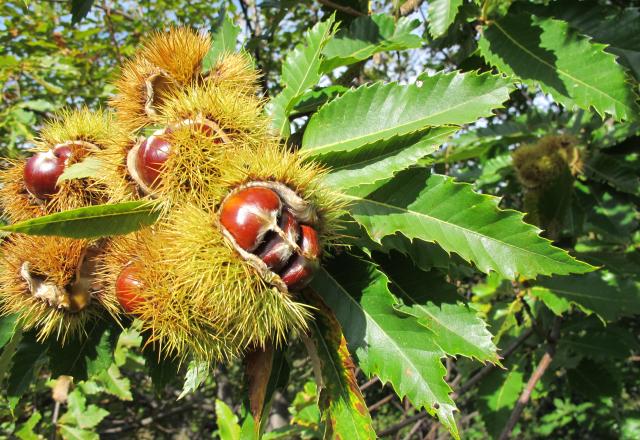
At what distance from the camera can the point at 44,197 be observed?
1237 mm

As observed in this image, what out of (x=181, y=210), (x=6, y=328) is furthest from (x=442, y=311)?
(x=6, y=328)

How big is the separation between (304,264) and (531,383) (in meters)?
1.53

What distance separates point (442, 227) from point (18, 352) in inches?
48.2

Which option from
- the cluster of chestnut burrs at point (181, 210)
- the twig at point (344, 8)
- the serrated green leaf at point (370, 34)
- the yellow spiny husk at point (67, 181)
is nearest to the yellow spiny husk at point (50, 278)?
the cluster of chestnut burrs at point (181, 210)

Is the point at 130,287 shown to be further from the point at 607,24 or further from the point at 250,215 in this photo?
the point at 607,24

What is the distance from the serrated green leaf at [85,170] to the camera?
1.10 m

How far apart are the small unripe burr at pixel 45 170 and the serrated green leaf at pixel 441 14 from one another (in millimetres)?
1080

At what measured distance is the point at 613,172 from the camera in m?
2.37

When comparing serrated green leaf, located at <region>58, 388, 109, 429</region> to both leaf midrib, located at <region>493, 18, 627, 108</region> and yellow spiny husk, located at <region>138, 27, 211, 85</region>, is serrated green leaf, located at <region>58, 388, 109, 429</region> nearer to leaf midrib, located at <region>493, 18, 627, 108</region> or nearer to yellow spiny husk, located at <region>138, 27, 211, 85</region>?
yellow spiny husk, located at <region>138, 27, 211, 85</region>

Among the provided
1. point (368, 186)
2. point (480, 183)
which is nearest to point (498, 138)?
point (480, 183)

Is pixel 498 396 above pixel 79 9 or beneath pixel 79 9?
beneath

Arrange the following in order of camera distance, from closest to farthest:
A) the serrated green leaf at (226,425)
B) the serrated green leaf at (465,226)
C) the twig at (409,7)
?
1. the serrated green leaf at (465,226)
2. the twig at (409,7)
3. the serrated green leaf at (226,425)

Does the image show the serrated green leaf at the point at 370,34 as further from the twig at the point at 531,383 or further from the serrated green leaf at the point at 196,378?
the twig at the point at 531,383

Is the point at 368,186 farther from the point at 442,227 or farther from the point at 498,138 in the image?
the point at 498,138
